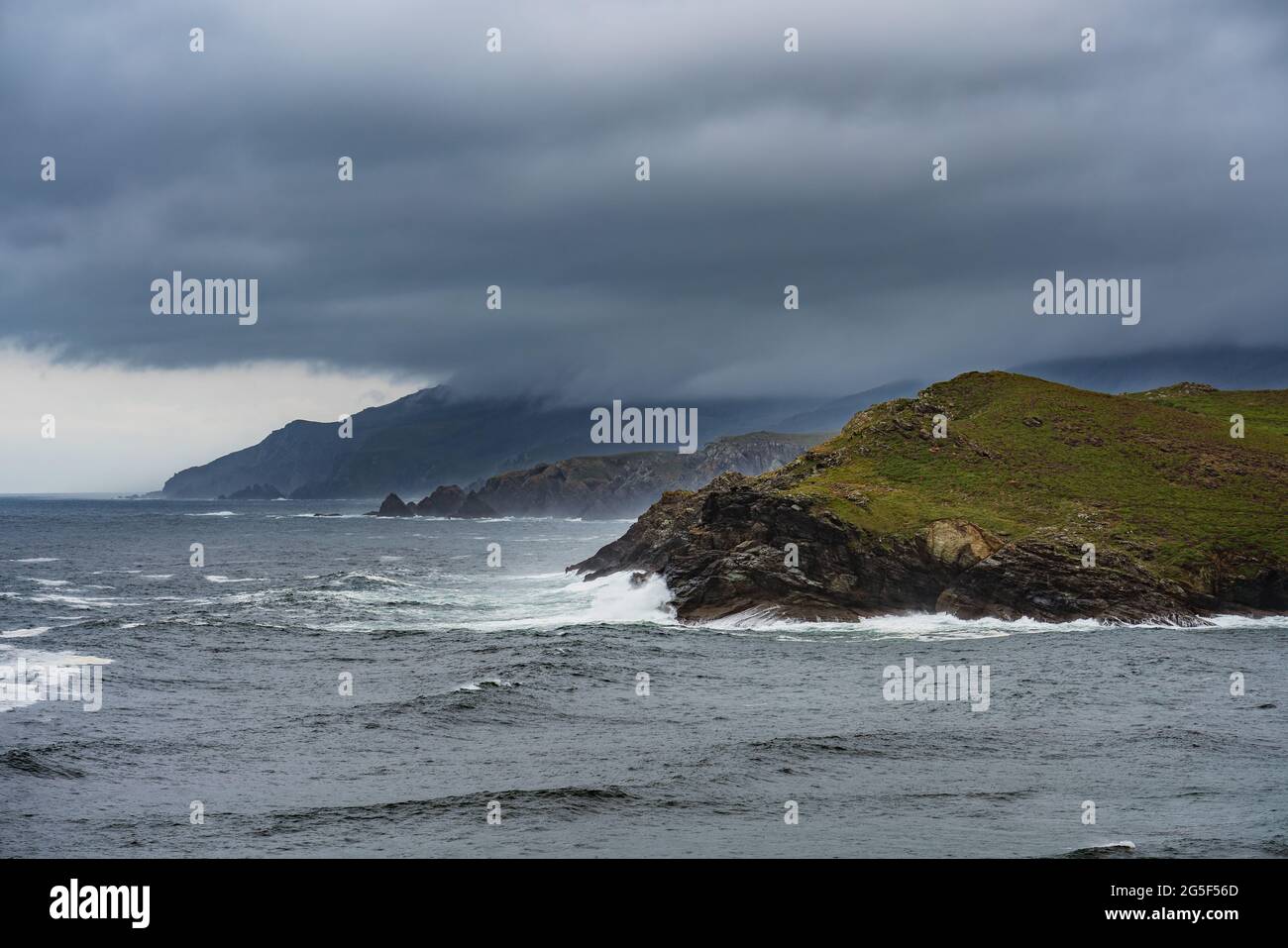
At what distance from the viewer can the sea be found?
2316cm

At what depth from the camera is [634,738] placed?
32719mm

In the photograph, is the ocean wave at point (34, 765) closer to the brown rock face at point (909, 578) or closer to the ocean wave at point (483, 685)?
the ocean wave at point (483, 685)

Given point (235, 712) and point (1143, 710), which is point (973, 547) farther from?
point (235, 712)

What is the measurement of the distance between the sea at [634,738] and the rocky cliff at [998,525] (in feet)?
10.3

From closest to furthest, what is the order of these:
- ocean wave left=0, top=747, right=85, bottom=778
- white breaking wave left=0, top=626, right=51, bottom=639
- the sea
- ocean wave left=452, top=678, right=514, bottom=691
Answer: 1. the sea
2. ocean wave left=0, top=747, right=85, bottom=778
3. ocean wave left=452, top=678, right=514, bottom=691
4. white breaking wave left=0, top=626, right=51, bottom=639

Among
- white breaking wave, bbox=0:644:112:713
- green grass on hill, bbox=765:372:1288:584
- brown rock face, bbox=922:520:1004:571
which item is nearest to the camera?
white breaking wave, bbox=0:644:112:713

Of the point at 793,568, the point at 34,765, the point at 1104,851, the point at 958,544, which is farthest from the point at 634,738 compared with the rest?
the point at 958,544

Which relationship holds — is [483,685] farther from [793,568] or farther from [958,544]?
[958,544]

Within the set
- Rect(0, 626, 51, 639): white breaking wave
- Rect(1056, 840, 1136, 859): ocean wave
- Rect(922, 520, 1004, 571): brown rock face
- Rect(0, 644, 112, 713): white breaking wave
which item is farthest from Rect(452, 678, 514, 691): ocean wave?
Rect(922, 520, 1004, 571): brown rock face

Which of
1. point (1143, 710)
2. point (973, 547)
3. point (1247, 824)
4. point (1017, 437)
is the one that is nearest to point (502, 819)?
point (1247, 824)

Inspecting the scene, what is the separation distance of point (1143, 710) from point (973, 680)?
264 inches

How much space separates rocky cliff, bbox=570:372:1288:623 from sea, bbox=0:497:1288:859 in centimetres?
313

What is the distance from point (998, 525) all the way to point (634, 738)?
135ft

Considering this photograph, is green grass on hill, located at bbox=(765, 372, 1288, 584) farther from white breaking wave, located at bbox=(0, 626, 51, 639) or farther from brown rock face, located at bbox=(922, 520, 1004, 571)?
white breaking wave, located at bbox=(0, 626, 51, 639)
